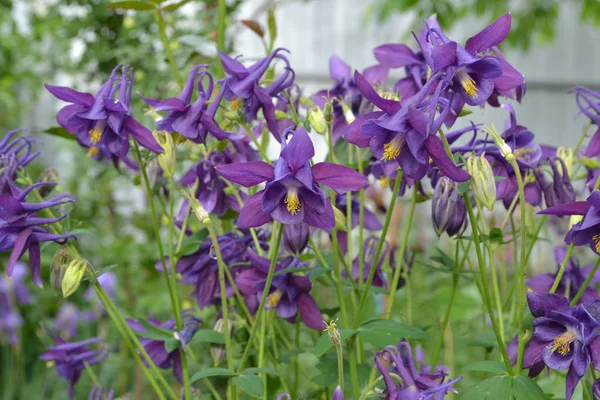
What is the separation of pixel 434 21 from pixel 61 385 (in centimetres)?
197

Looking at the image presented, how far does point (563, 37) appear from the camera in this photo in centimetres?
672

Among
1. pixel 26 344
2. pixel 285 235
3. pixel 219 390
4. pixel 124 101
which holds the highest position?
pixel 124 101

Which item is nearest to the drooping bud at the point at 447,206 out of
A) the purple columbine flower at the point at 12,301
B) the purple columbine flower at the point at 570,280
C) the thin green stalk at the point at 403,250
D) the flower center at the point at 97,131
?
the thin green stalk at the point at 403,250

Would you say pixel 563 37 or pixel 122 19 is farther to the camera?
pixel 563 37

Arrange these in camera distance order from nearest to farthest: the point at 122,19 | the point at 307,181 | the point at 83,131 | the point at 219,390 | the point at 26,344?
the point at 307,181 < the point at 83,131 < the point at 219,390 < the point at 122,19 < the point at 26,344

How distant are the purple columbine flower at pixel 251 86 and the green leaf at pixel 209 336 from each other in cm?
27

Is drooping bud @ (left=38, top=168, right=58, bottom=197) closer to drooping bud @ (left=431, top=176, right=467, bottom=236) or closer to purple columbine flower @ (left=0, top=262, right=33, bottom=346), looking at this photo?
drooping bud @ (left=431, top=176, right=467, bottom=236)

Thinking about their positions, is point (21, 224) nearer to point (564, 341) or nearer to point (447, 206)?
point (447, 206)

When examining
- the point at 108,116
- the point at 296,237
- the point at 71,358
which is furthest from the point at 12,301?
the point at 296,237

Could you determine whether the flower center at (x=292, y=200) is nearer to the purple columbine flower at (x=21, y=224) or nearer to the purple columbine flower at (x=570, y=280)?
the purple columbine flower at (x=21, y=224)

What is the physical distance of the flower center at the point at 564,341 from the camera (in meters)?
0.79

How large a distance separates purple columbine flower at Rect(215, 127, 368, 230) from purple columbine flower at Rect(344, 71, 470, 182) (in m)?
0.05

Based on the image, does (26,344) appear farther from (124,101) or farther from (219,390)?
(124,101)

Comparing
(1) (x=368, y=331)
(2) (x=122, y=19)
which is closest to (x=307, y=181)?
(1) (x=368, y=331)
